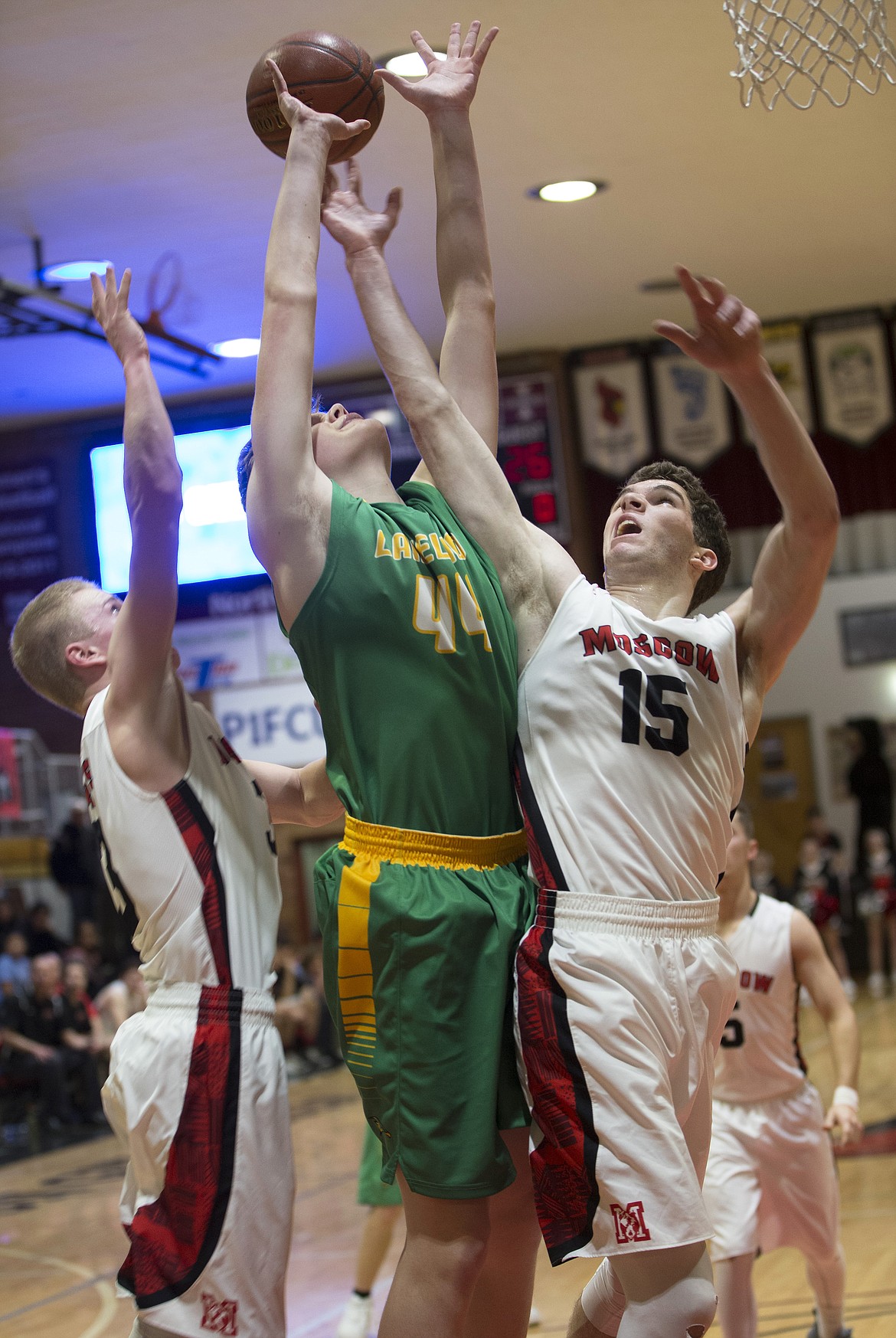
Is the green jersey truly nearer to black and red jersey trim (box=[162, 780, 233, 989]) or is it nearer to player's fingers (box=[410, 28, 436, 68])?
black and red jersey trim (box=[162, 780, 233, 989])

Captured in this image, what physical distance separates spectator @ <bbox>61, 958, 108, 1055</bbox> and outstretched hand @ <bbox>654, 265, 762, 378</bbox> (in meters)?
10.00

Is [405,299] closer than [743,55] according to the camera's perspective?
No

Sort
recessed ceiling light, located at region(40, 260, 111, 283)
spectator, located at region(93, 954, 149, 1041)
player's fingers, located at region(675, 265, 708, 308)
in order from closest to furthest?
player's fingers, located at region(675, 265, 708, 308)
recessed ceiling light, located at region(40, 260, 111, 283)
spectator, located at region(93, 954, 149, 1041)

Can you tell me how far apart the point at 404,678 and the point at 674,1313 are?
49.1 inches

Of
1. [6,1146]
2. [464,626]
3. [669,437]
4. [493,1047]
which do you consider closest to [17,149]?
[669,437]

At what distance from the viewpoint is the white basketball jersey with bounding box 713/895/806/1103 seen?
4547mm

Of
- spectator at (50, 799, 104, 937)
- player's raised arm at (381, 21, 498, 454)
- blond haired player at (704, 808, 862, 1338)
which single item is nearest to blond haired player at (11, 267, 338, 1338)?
player's raised arm at (381, 21, 498, 454)

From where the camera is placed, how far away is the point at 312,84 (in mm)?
3205

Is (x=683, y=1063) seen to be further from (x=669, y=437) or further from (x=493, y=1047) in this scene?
(x=669, y=437)

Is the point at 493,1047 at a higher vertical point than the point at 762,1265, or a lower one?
higher

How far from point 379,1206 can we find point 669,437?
7780 mm

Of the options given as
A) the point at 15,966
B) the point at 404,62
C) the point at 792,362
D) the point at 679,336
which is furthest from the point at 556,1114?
the point at 15,966

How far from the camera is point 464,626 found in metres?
2.68

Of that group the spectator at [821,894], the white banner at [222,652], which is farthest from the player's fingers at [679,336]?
the spectator at [821,894]
